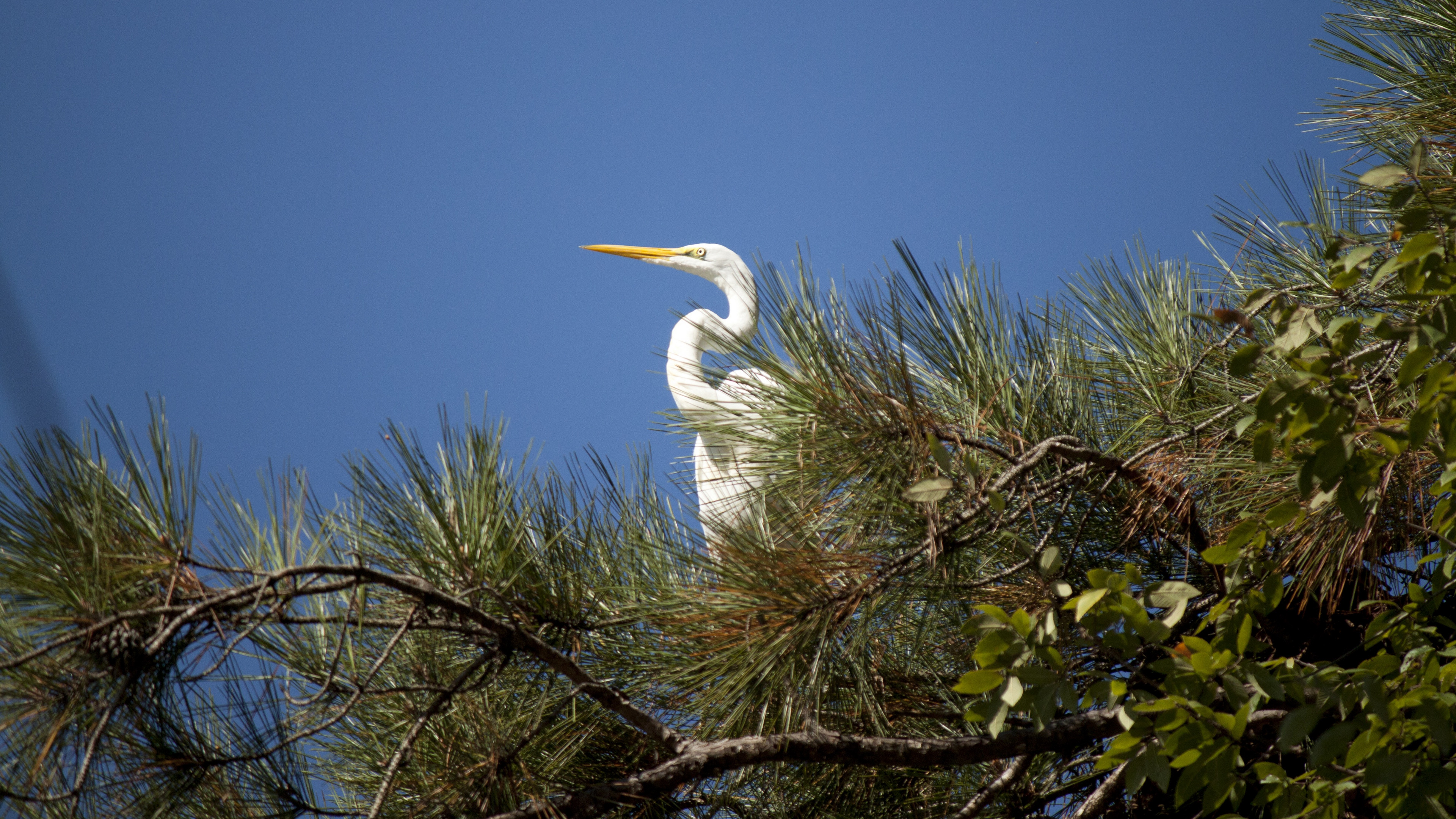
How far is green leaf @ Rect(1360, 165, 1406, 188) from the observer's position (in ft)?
2.31

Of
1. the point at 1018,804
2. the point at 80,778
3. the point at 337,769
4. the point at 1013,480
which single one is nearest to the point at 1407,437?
the point at 1013,480

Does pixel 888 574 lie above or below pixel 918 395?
below

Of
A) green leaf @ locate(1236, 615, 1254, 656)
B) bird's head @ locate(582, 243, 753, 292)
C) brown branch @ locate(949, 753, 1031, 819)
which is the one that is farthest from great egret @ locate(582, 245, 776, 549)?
bird's head @ locate(582, 243, 753, 292)

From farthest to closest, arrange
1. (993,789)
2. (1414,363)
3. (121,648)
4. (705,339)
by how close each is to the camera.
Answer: (705,339)
(993,789)
(121,648)
(1414,363)

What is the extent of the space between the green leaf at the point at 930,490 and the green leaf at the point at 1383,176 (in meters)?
0.33

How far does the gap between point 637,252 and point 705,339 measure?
190 centimetres

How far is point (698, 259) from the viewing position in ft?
9.20

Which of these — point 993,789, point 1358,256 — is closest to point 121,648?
point 993,789

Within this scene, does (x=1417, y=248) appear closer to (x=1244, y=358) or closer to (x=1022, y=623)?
(x=1244, y=358)

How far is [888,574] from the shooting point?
924mm

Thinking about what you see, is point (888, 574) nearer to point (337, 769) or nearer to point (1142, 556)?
point (1142, 556)

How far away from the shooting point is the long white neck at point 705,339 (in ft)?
3.23

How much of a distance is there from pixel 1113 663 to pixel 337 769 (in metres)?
0.88

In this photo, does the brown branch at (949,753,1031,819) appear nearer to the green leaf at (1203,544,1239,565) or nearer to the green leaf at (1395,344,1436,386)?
the green leaf at (1203,544,1239,565)
